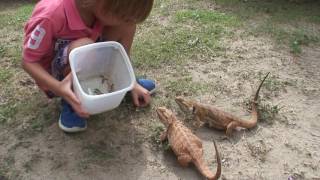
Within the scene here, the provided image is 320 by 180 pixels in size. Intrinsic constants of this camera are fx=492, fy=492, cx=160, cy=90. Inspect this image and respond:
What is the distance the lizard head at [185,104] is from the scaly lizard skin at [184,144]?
242 mm

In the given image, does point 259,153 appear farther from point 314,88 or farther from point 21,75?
point 21,75

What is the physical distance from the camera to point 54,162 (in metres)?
3.02

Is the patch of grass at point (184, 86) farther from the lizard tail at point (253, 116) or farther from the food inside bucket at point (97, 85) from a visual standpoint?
the food inside bucket at point (97, 85)

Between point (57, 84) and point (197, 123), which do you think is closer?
point (57, 84)

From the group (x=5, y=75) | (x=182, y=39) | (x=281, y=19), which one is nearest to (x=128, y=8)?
(x=5, y=75)

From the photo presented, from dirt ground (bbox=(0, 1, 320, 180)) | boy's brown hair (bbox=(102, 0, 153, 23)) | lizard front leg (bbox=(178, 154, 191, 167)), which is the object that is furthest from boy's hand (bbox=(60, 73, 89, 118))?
lizard front leg (bbox=(178, 154, 191, 167))

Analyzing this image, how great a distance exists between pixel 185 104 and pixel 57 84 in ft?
3.16

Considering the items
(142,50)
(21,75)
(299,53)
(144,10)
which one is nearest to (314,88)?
(299,53)

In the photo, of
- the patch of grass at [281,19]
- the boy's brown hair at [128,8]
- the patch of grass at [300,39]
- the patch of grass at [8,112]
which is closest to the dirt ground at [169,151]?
the patch of grass at [8,112]

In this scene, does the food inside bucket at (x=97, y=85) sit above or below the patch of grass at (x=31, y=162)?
above

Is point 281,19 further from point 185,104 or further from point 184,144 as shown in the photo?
point 184,144

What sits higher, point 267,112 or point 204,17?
point 267,112

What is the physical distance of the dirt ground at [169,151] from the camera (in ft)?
9.82

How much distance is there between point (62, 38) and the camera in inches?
122
